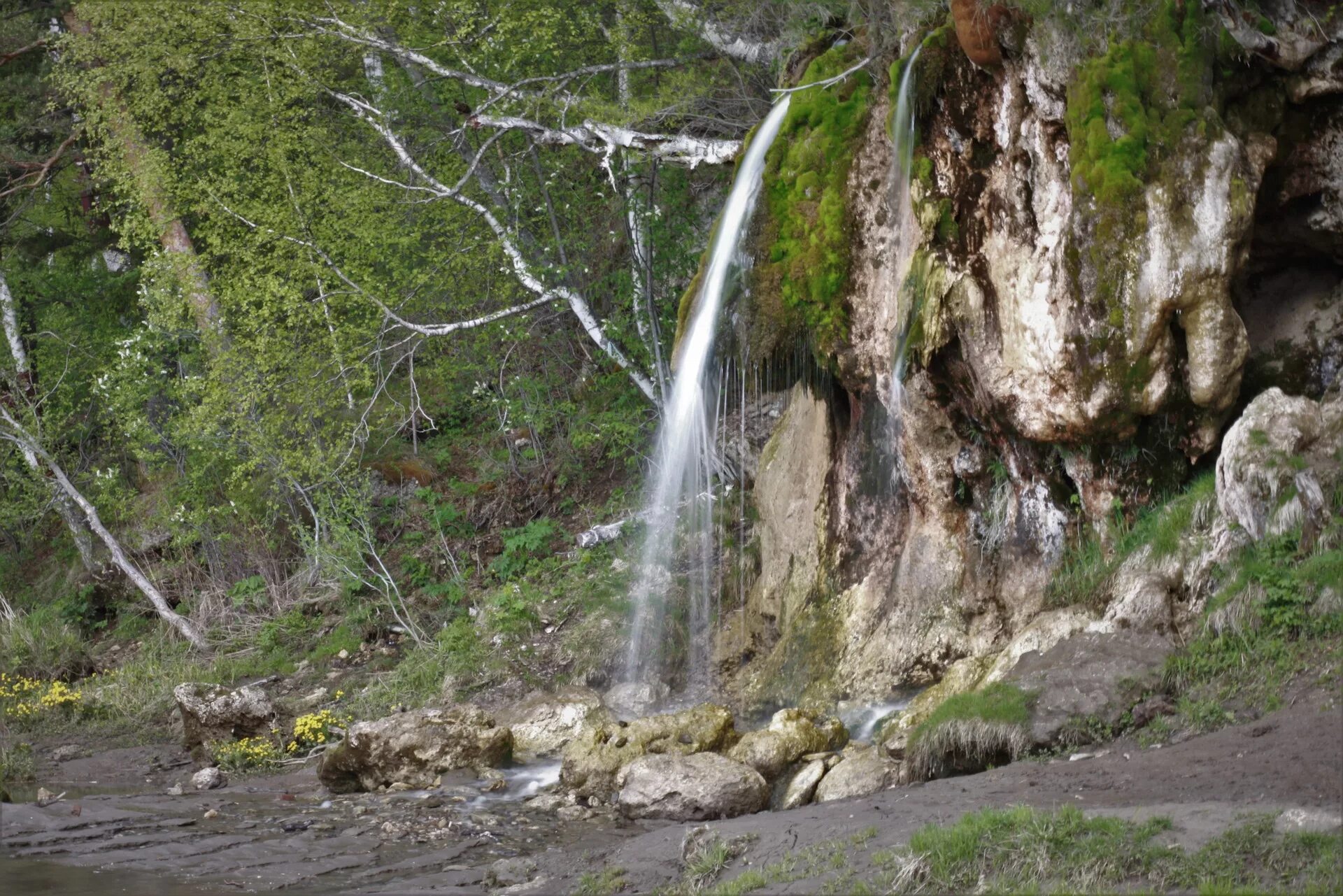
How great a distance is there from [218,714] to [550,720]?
3.55m

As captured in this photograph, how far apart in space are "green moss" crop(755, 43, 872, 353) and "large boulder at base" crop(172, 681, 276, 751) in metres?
6.49

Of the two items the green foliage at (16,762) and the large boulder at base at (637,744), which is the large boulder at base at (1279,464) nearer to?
the large boulder at base at (637,744)

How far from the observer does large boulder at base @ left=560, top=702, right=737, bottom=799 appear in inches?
389

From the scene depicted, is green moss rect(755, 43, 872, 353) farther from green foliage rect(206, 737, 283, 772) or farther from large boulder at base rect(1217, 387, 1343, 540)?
green foliage rect(206, 737, 283, 772)

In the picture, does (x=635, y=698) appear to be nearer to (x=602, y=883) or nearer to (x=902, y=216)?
(x=902, y=216)

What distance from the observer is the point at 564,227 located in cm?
1650

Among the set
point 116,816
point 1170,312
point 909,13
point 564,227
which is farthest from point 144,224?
point 1170,312

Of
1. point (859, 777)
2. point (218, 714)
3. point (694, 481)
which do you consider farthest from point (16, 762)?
point (859, 777)

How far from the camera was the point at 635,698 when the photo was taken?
1261cm

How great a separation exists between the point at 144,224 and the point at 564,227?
5972mm

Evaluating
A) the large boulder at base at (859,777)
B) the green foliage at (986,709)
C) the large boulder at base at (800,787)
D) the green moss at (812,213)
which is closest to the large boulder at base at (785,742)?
the large boulder at base at (800,787)

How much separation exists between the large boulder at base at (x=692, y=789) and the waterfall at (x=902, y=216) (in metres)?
3.69

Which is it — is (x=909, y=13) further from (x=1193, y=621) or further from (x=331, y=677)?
(x=331, y=677)

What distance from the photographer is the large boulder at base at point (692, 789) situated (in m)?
8.76
